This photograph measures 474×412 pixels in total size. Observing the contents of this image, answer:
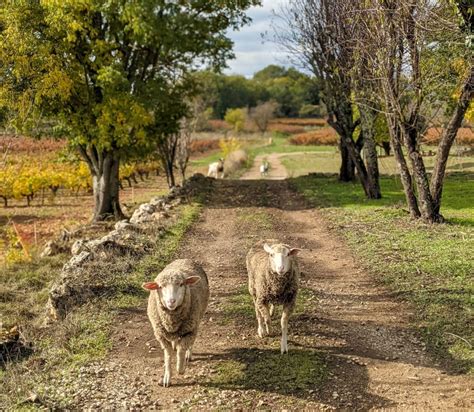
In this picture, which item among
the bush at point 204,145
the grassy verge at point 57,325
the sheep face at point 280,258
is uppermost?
the bush at point 204,145

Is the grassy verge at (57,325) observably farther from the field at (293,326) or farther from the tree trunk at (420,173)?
the tree trunk at (420,173)

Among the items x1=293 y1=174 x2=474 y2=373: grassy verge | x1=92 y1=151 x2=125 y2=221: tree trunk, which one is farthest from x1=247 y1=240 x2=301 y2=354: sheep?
x1=92 y1=151 x2=125 y2=221: tree trunk

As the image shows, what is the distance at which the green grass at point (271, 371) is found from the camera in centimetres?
613

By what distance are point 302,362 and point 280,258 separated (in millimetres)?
1328

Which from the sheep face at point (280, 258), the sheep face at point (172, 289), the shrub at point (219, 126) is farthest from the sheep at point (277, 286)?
the shrub at point (219, 126)

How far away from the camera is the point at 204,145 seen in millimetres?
63188

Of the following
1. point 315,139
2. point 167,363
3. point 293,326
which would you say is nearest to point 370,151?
point 293,326

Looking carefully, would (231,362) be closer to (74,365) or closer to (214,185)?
(74,365)

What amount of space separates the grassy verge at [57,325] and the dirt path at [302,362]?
328 mm

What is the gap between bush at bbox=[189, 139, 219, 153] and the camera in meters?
60.9

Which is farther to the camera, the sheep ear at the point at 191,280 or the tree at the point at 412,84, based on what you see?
the tree at the point at 412,84

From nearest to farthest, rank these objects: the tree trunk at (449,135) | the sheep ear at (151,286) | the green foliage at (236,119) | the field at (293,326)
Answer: the field at (293,326) → the sheep ear at (151,286) → the tree trunk at (449,135) → the green foliage at (236,119)

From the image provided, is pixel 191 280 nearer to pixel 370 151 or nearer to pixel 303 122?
pixel 370 151

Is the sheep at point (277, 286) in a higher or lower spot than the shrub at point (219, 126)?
lower
